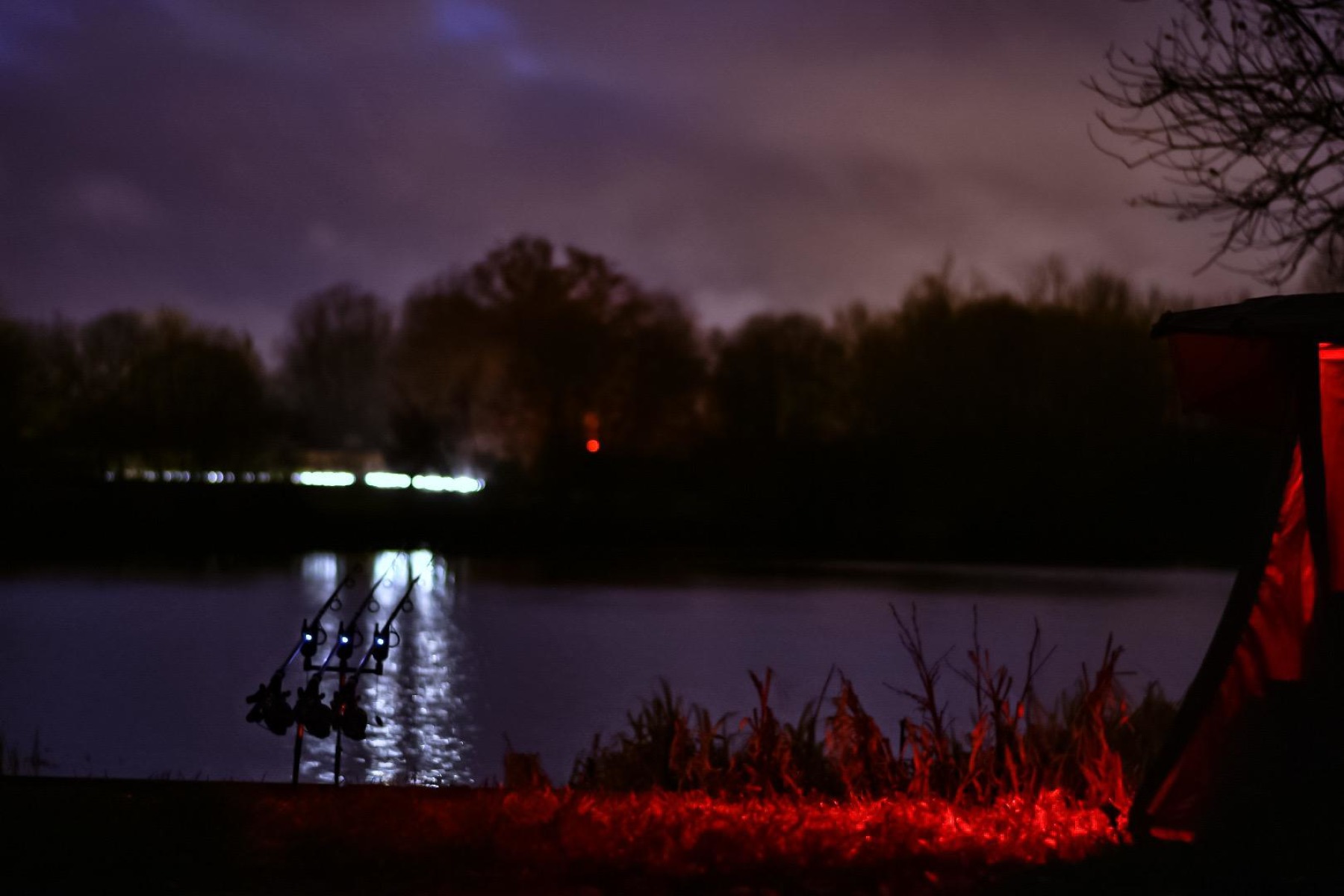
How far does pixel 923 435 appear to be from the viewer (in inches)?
2474

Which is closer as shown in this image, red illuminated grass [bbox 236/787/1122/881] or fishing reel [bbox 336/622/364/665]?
red illuminated grass [bbox 236/787/1122/881]

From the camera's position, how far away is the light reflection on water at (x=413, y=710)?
16.3 metres

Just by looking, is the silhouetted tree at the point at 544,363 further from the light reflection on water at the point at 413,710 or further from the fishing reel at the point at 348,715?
the fishing reel at the point at 348,715

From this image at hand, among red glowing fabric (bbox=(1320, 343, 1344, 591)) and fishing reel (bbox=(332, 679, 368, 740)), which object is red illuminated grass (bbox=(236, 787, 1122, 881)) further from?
red glowing fabric (bbox=(1320, 343, 1344, 591))

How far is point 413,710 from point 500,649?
8134 millimetres

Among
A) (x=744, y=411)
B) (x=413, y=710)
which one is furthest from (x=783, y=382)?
(x=413, y=710)

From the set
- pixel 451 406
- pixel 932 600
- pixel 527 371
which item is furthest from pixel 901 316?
pixel 932 600

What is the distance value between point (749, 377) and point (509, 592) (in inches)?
1506

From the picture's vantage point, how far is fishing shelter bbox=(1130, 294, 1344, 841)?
7.21 m

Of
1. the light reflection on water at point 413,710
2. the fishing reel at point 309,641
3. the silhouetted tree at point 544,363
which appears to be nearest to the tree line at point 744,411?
the silhouetted tree at point 544,363

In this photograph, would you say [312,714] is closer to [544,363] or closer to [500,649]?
[500,649]

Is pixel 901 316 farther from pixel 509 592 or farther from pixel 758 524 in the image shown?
pixel 509 592

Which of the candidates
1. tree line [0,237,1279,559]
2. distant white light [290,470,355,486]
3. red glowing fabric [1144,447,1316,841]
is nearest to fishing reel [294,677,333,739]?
red glowing fabric [1144,447,1316,841]

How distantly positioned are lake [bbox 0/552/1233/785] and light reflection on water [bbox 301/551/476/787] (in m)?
0.08
